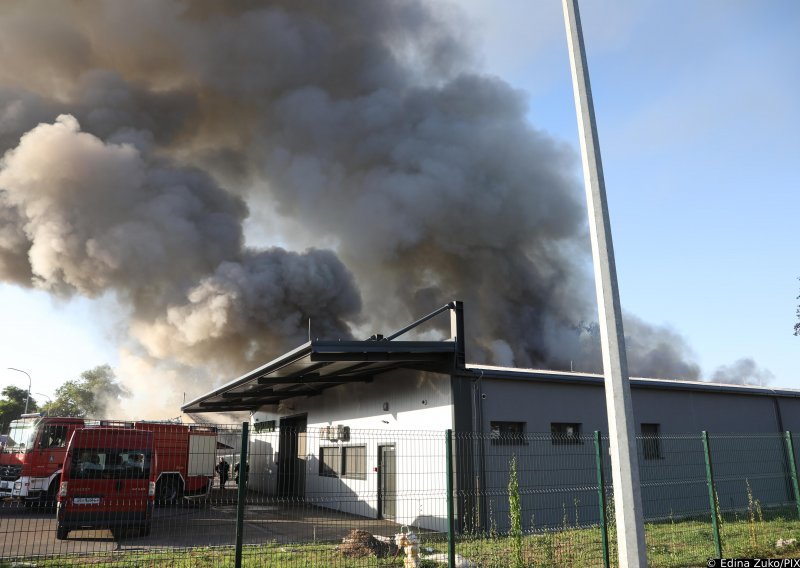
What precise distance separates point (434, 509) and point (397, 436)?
1.73 m

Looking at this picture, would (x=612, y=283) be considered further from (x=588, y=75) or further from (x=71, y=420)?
(x=71, y=420)

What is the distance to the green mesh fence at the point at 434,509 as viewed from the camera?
8234 mm

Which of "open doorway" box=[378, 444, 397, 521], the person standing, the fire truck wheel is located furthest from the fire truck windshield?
"open doorway" box=[378, 444, 397, 521]

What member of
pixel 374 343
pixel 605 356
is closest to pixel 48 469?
pixel 374 343

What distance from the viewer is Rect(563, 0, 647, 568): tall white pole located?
15.8ft

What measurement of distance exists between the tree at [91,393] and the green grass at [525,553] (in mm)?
79587

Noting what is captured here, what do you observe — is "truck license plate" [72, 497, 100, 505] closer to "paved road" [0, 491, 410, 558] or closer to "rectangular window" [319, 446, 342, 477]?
"paved road" [0, 491, 410, 558]

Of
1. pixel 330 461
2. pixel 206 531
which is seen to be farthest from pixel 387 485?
pixel 206 531

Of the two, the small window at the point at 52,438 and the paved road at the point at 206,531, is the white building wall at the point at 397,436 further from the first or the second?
the small window at the point at 52,438

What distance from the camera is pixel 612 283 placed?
5328 millimetres

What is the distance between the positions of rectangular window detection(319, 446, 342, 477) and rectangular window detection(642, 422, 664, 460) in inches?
298

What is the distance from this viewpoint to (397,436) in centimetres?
1112

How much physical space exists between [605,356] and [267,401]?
1707 centimetres

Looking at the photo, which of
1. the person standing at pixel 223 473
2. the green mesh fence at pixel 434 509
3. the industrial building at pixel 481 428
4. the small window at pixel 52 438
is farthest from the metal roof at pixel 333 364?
the small window at pixel 52 438
